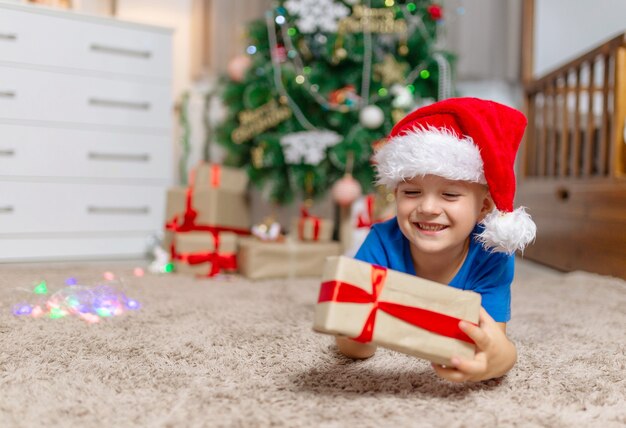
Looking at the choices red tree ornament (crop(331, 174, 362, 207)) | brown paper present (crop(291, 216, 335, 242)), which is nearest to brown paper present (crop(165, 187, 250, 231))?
brown paper present (crop(291, 216, 335, 242))

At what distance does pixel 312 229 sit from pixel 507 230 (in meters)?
1.08

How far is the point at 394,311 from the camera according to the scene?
708 millimetres

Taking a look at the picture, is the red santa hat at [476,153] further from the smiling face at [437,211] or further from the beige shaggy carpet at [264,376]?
the beige shaggy carpet at [264,376]

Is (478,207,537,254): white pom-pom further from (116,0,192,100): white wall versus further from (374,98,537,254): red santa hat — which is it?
(116,0,192,100): white wall

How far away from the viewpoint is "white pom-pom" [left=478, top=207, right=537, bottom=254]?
82 cm

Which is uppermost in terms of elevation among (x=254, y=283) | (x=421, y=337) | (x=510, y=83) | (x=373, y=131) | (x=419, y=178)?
(x=510, y=83)

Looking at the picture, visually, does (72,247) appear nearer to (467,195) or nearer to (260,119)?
(260,119)

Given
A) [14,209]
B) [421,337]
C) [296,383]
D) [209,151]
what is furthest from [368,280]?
[209,151]

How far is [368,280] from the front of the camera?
2.31ft

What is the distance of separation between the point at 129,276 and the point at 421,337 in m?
1.16

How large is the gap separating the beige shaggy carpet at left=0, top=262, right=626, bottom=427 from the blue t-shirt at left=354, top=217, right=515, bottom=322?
4.3 inches

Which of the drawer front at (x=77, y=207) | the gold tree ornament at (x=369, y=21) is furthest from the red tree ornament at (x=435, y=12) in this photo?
the drawer front at (x=77, y=207)

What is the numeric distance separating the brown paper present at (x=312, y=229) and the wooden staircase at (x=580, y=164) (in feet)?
2.57

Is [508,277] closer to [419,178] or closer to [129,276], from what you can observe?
[419,178]
